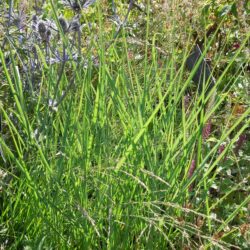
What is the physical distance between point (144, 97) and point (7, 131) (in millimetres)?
977

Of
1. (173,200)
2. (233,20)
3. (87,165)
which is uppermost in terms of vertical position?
(87,165)

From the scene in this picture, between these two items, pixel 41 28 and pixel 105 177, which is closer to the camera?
pixel 105 177

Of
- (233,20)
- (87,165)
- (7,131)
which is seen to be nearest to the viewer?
(87,165)

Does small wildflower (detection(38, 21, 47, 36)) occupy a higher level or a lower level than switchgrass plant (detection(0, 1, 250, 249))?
higher

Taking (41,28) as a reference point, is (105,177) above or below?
below

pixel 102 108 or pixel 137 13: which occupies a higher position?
pixel 102 108

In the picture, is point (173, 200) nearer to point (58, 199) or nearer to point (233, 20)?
point (58, 199)

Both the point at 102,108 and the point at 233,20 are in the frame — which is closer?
the point at 102,108

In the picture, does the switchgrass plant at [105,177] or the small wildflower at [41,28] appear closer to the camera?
the switchgrass plant at [105,177]

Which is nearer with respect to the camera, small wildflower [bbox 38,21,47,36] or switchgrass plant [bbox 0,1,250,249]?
switchgrass plant [bbox 0,1,250,249]

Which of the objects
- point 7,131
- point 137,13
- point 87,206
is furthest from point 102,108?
point 137,13

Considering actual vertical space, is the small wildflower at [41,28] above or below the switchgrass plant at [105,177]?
above

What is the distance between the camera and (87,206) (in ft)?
6.27

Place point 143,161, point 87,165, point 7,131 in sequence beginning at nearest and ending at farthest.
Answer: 1. point 87,165
2. point 143,161
3. point 7,131
